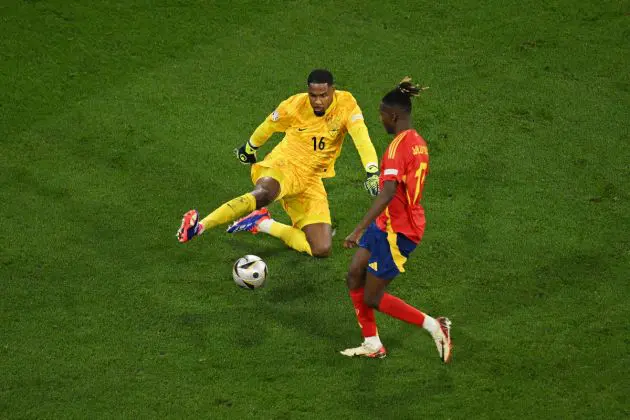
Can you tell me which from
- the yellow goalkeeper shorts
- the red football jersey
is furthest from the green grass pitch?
the red football jersey

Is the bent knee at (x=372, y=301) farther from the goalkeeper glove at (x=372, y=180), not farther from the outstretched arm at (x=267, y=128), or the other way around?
the outstretched arm at (x=267, y=128)

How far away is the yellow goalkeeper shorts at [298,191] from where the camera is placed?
1073 cm

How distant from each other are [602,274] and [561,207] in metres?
1.33

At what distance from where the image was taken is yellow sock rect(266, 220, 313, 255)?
10766 mm

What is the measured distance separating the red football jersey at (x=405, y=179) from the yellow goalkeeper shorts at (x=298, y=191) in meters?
2.04

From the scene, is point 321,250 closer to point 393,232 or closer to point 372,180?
point 372,180

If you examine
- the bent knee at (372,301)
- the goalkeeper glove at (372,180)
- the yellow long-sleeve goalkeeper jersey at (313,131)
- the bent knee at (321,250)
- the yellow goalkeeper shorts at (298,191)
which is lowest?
the bent knee at (321,250)

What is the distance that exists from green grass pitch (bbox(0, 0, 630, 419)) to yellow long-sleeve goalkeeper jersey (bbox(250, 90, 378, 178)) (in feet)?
3.12

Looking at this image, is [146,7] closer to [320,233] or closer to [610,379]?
[320,233]

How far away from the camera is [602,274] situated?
1045 cm

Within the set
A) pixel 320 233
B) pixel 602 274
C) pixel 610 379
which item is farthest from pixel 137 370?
pixel 602 274

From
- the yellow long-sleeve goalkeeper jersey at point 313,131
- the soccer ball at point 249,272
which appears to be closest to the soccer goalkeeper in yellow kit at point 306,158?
the yellow long-sleeve goalkeeper jersey at point 313,131

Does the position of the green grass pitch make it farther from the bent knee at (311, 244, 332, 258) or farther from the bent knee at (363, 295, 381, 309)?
the bent knee at (363, 295, 381, 309)

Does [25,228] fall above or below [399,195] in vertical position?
below
